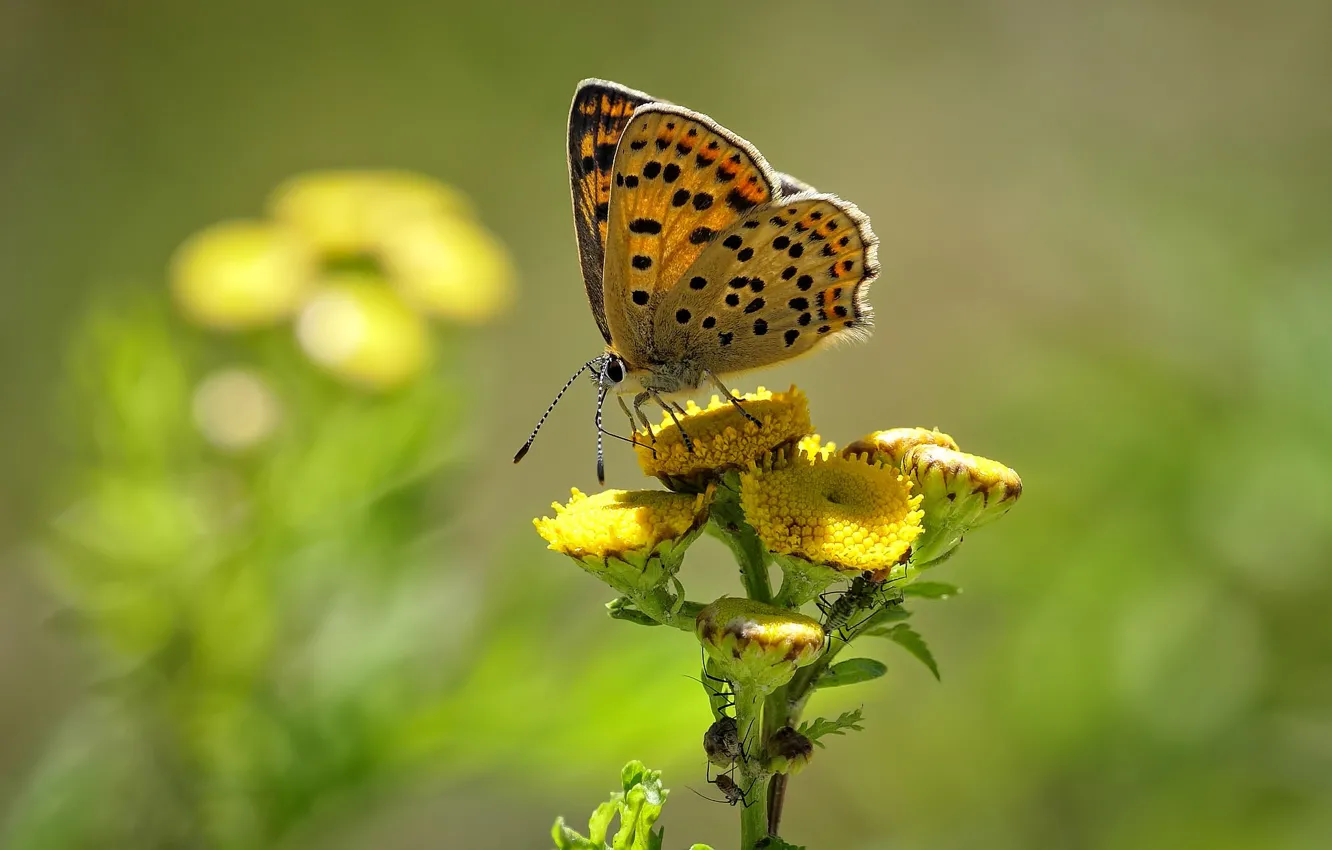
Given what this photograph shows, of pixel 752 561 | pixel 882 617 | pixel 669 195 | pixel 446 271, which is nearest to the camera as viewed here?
pixel 882 617

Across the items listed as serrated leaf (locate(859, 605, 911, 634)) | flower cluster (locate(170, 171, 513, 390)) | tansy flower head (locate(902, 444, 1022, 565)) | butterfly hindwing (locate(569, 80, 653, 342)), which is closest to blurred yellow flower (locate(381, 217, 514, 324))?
flower cluster (locate(170, 171, 513, 390))

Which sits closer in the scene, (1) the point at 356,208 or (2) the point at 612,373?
(2) the point at 612,373

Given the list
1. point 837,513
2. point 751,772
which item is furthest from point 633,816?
point 837,513

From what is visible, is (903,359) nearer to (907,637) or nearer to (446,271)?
(446,271)

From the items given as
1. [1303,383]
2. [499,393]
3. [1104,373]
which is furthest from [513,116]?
[1303,383]

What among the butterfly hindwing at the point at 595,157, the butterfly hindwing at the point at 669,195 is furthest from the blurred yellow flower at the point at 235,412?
the butterfly hindwing at the point at 669,195

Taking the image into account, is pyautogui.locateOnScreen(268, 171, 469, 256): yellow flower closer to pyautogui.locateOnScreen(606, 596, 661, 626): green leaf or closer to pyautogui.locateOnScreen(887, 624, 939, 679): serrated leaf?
pyautogui.locateOnScreen(606, 596, 661, 626): green leaf

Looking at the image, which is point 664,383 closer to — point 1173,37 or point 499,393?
point 499,393
